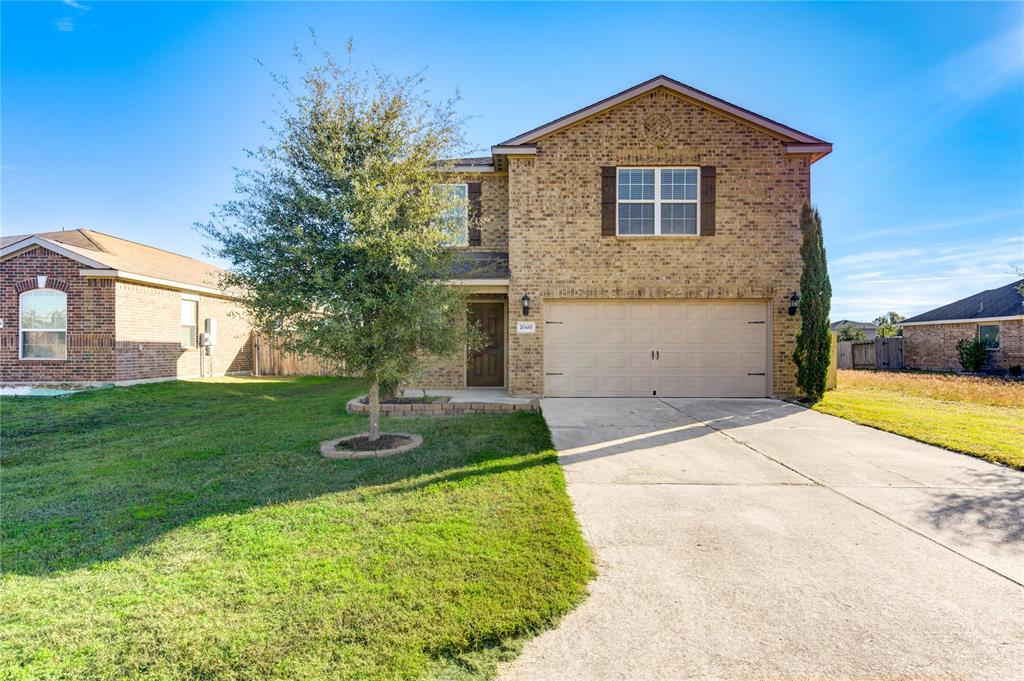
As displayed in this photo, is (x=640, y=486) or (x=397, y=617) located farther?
(x=640, y=486)

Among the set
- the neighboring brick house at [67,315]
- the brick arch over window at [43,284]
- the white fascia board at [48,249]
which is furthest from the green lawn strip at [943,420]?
the brick arch over window at [43,284]

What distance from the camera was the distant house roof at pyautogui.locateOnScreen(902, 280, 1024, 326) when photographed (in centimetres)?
1784

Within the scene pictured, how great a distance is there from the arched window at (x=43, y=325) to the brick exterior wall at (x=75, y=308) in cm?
17

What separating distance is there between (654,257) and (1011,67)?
8.77 m

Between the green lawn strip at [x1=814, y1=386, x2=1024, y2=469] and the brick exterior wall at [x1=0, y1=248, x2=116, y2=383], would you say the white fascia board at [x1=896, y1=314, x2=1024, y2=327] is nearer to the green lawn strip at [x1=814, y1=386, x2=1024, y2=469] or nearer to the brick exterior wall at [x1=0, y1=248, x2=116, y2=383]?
the green lawn strip at [x1=814, y1=386, x2=1024, y2=469]

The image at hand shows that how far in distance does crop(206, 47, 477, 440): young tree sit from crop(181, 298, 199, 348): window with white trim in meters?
10.9

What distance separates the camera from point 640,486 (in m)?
4.87

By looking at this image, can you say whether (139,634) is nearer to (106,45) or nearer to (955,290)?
(106,45)

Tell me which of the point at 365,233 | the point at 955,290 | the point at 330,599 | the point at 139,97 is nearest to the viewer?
the point at 330,599

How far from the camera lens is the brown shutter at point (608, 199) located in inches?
415

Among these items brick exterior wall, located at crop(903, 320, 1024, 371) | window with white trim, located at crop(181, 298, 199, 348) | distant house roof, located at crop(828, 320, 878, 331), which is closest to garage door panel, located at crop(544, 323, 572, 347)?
window with white trim, located at crop(181, 298, 199, 348)

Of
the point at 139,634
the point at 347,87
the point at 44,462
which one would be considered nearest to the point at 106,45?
the point at 347,87

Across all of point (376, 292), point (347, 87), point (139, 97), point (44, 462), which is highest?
point (139, 97)

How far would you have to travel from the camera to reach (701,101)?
10.5 metres
